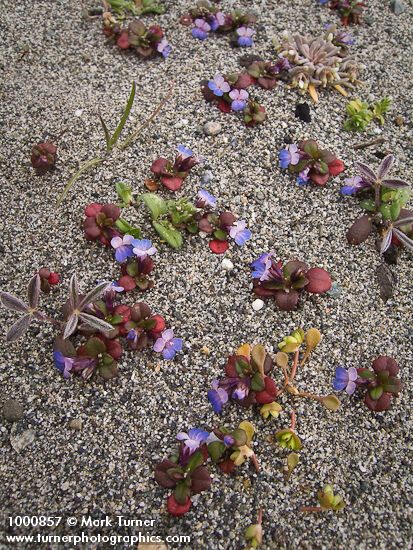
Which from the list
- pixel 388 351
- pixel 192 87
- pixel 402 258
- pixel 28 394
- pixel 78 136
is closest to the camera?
pixel 28 394

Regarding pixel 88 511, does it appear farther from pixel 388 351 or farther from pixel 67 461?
pixel 388 351

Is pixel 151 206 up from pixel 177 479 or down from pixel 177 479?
up

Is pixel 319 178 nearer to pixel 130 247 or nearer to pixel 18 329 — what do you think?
pixel 130 247

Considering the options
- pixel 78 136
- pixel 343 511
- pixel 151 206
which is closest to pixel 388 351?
pixel 343 511

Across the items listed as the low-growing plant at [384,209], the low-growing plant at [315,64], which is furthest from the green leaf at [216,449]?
the low-growing plant at [315,64]

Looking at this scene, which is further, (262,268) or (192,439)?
(262,268)

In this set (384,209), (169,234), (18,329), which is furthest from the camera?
(384,209)

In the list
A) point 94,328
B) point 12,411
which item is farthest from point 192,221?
point 12,411
